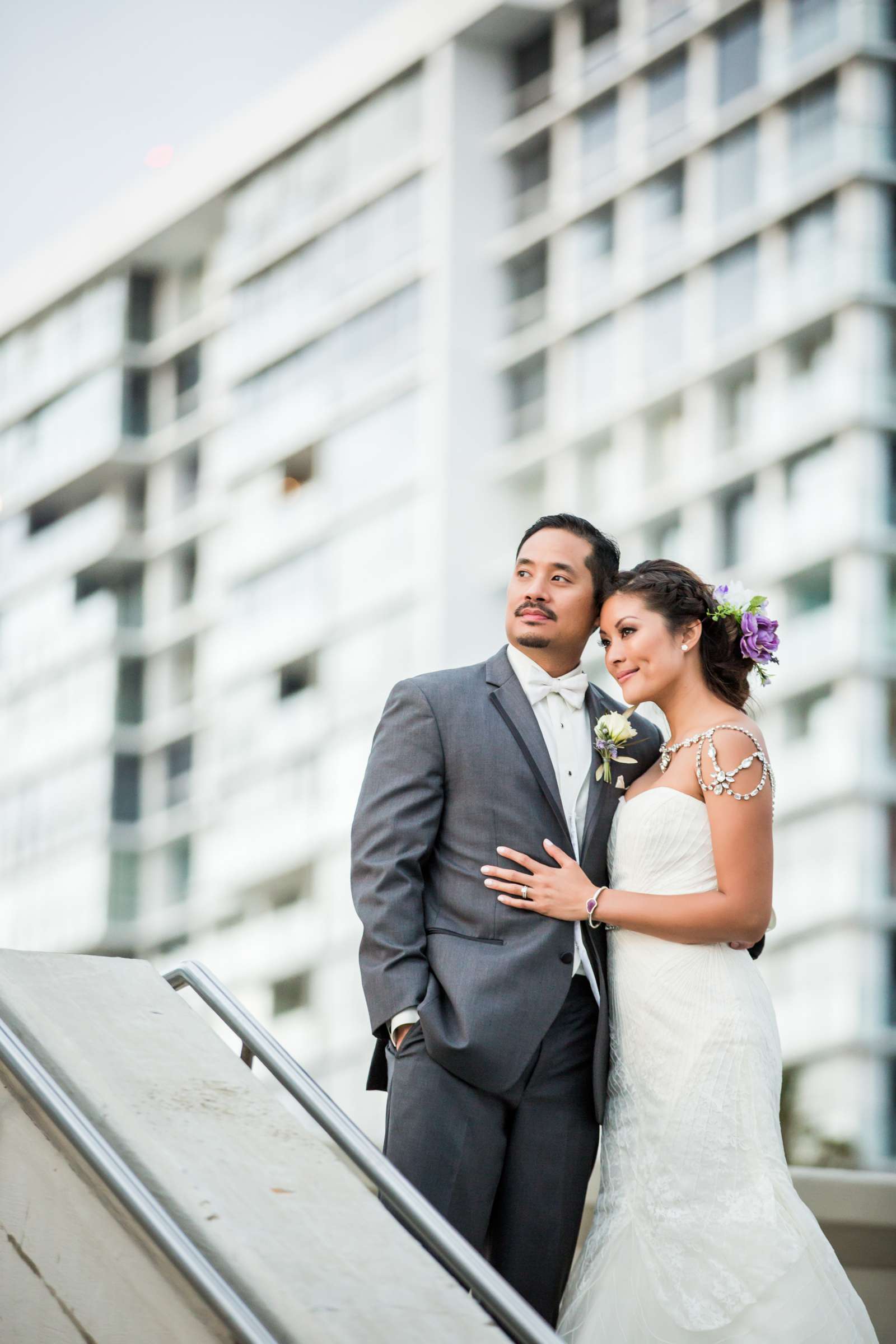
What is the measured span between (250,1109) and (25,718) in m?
53.9

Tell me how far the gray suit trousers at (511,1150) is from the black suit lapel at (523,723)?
21.3 inches

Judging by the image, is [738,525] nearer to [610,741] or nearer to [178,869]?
[178,869]

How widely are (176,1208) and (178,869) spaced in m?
50.0

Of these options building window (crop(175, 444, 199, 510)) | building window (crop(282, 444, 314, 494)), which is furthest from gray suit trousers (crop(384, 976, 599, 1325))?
building window (crop(175, 444, 199, 510))

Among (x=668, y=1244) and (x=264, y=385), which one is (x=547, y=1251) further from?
(x=264, y=385)

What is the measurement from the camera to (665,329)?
3962cm

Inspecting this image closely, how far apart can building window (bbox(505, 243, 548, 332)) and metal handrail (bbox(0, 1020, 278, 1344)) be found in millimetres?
41482

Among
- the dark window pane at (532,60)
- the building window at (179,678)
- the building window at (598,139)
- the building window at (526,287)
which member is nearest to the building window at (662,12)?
the building window at (598,139)

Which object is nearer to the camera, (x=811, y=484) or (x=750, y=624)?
(x=750, y=624)

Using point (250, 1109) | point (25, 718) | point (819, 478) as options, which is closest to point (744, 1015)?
point (250, 1109)

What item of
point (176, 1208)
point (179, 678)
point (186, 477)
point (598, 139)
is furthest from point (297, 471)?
point (176, 1208)

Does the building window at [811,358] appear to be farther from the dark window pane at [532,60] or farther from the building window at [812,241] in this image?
the dark window pane at [532,60]

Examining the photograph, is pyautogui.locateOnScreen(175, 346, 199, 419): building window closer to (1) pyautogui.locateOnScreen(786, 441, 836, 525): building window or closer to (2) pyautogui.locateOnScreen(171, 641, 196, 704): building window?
(2) pyautogui.locateOnScreen(171, 641, 196, 704): building window

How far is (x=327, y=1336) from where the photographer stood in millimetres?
2695
